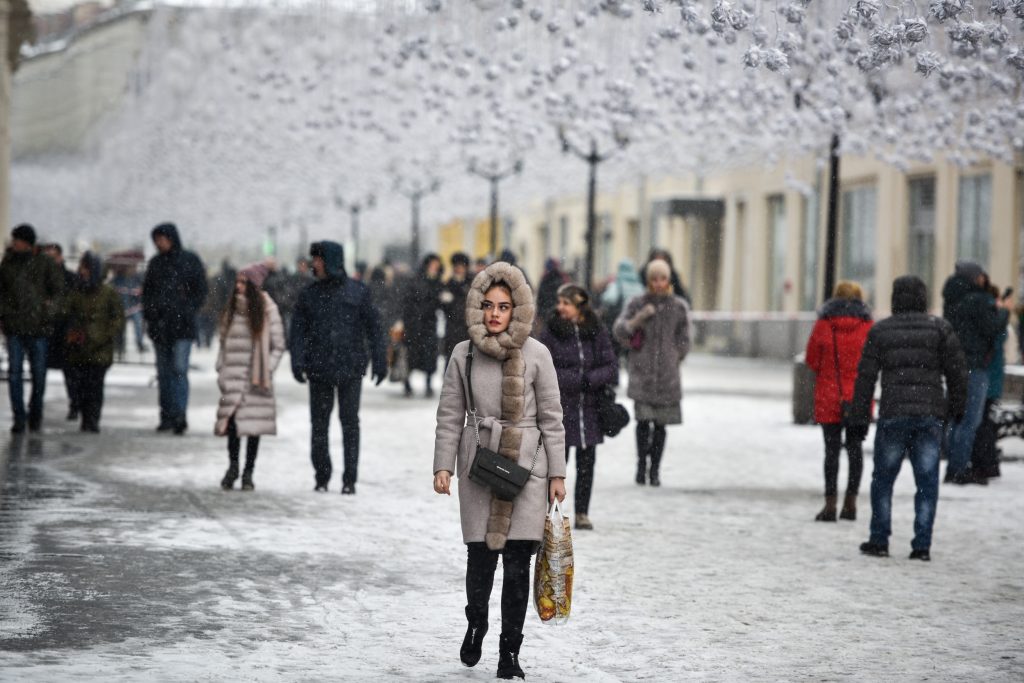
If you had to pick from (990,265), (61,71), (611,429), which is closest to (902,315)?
(611,429)

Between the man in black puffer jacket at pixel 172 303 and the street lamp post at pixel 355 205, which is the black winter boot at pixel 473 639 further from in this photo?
the street lamp post at pixel 355 205

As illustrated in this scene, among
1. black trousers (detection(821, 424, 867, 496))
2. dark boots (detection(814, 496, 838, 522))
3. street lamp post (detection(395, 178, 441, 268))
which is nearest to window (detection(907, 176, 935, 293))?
street lamp post (detection(395, 178, 441, 268))

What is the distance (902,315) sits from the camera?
10.7 m

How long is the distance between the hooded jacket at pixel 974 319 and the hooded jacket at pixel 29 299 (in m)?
7.84

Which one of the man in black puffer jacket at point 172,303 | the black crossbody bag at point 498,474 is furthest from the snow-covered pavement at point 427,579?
the man in black puffer jacket at point 172,303

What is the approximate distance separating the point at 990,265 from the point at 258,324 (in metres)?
19.6

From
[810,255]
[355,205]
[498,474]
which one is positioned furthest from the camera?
[355,205]

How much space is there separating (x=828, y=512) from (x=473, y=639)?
18.1ft

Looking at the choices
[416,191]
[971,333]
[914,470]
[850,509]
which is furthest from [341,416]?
[416,191]

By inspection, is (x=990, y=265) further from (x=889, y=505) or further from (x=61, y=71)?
(x=61, y=71)

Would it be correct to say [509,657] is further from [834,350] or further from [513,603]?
[834,350]

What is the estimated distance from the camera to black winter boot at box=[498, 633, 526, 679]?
6934mm

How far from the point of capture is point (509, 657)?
22.8ft

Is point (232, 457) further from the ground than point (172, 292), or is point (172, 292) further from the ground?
point (172, 292)
